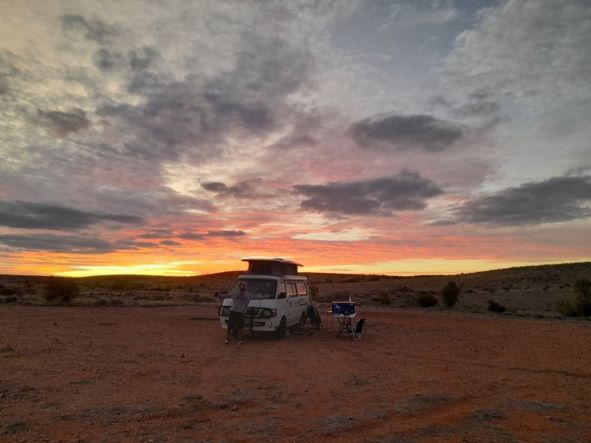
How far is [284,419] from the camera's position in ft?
23.5

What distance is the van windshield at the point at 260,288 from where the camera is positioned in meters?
16.4

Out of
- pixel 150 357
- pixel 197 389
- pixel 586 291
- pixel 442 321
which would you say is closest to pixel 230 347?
pixel 150 357

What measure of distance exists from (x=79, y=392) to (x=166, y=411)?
7.31ft

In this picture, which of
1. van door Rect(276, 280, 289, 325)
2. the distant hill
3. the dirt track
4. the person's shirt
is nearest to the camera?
the dirt track

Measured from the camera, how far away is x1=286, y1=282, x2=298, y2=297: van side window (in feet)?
57.7

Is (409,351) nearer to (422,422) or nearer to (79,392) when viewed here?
(422,422)

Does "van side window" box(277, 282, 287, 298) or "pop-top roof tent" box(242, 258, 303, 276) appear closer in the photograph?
"van side window" box(277, 282, 287, 298)

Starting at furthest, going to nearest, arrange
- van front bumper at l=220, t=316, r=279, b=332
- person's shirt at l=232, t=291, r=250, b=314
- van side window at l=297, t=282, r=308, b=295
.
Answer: van side window at l=297, t=282, r=308, b=295
van front bumper at l=220, t=316, r=279, b=332
person's shirt at l=232, t=291, r=250, b=314

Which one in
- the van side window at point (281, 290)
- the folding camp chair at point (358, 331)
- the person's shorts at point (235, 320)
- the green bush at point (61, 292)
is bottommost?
the folding camp chair at point (358, 331)

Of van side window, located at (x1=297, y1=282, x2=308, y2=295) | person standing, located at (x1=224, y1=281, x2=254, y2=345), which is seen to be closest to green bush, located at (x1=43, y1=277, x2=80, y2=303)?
van side window, located at (x1=297, y1=282, x2=308, y2=295)

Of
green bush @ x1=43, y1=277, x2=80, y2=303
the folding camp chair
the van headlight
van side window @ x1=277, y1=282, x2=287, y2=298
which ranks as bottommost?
the folding camp chair

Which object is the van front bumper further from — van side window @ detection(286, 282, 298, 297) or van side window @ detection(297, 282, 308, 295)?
van side window @ detection(297, 282, 308, 295)

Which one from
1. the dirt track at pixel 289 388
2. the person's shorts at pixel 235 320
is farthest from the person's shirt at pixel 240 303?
the dirt track at pixel 289 388

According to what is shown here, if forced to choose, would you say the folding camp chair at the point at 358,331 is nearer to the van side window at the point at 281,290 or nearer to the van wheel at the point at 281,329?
the van wheel at the point at 281,329
